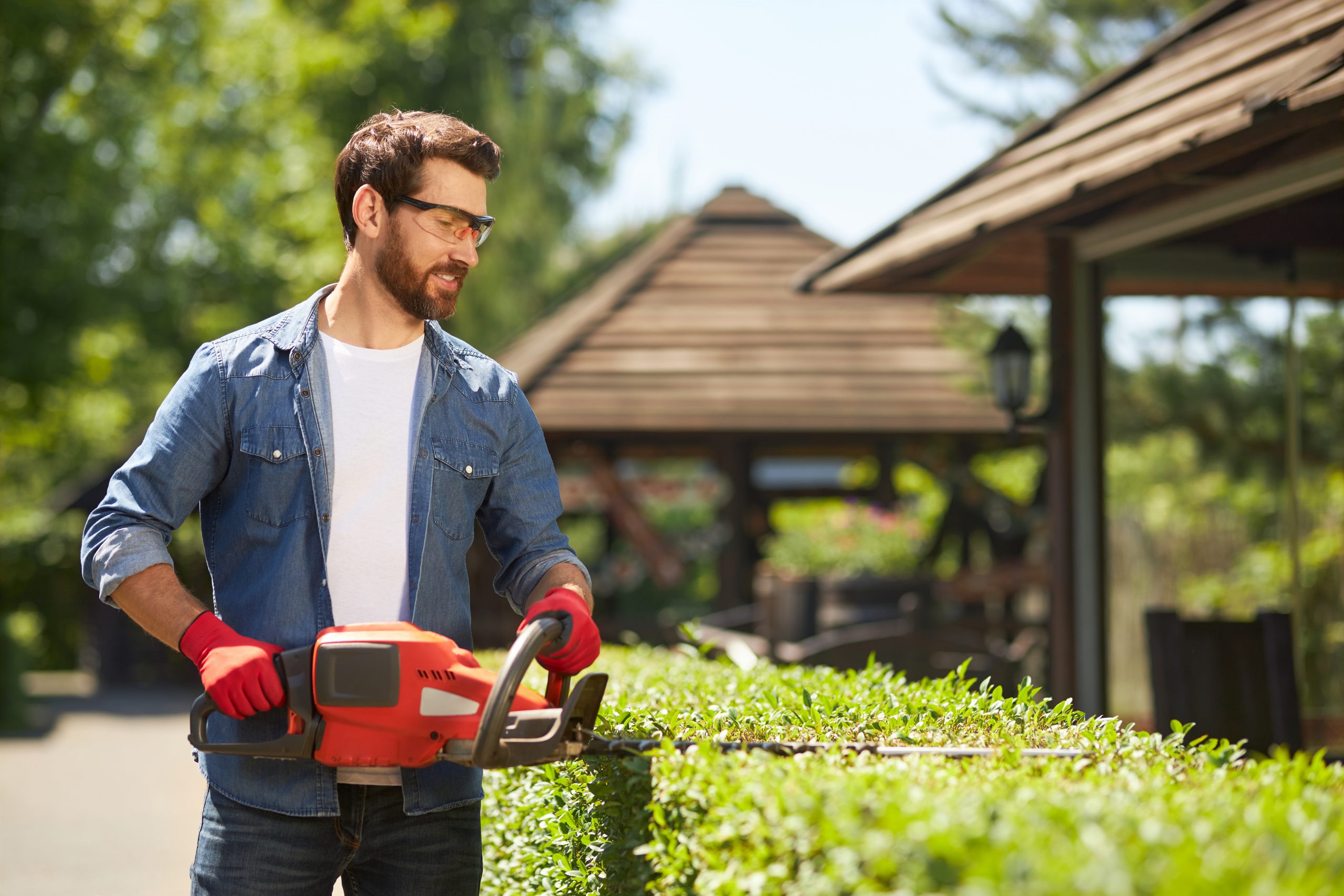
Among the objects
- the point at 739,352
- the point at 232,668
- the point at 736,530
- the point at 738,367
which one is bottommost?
the point at 232,668

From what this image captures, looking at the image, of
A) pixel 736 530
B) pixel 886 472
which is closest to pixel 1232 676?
pixel 736 530

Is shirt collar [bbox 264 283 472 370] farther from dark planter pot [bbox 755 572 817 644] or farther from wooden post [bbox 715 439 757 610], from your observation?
wooden post [bbox 715 439 757 610]

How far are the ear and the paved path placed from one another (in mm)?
3090

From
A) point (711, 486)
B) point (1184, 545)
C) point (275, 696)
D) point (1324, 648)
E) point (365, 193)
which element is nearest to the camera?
point (275, 696)

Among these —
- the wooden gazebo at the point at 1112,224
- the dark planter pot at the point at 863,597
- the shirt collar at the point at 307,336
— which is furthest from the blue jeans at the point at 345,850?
the dark planter pot at the point at 863,597

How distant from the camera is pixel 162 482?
7.73 feet

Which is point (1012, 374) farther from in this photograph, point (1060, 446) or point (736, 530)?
point (736, 530)

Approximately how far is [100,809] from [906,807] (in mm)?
8046

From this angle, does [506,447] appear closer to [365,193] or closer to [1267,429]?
[365,193]

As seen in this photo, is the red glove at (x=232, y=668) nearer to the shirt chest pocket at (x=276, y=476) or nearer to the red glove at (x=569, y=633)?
the shirt chest pocket at (x=276, y=476)

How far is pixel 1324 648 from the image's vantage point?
8164 millimetres

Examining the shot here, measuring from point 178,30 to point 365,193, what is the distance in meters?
18.7

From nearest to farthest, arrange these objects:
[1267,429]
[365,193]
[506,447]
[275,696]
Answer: [275,696] < [365,193] < [506,447] < [1267,429]

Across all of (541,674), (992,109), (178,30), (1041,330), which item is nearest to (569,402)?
(1041,330)
